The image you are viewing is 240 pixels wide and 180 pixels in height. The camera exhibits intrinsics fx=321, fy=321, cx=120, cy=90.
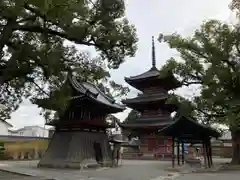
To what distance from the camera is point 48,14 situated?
496 inches

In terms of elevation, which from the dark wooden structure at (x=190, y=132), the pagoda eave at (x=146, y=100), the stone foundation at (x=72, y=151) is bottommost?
the stone foundation at (x=72, y=151)

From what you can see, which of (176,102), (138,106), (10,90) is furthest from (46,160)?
(138,106)

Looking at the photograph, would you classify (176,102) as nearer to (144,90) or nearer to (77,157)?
(77,157)

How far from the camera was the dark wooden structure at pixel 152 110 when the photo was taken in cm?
4112

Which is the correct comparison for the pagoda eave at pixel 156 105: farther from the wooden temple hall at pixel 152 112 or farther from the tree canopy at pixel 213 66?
the tree canopy at pixel 213 66

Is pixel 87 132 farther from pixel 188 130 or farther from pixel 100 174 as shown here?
pixel 188 130

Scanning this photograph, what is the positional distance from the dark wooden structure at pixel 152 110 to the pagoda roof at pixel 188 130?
16.5 m

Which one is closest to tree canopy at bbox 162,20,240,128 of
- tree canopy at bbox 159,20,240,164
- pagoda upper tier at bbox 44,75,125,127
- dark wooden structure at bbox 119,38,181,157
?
tree canopy at bbox 159,20,240,164

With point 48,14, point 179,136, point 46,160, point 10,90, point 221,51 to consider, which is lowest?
point 46,160

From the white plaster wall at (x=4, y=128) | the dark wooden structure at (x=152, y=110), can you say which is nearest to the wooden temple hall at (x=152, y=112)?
the dark wooden structure at (x=152, y=110)

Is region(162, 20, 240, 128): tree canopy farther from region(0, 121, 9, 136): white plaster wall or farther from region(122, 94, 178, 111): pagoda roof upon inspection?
region(0, 121, 9, 136): white plaster wall

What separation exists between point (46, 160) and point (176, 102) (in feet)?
37.6

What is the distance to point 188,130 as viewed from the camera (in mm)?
23031

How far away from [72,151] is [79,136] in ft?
4.56
